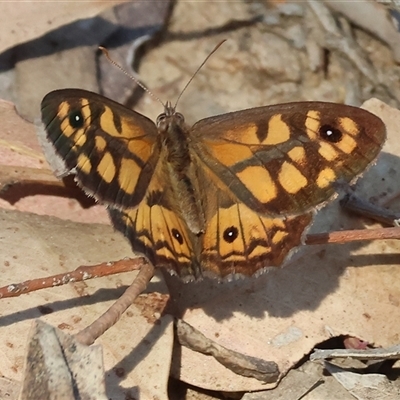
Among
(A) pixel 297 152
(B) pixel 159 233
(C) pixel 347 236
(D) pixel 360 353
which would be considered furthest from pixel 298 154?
(D) pixel 360 353

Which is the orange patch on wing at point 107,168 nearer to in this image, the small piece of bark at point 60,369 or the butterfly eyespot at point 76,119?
the butterfly eyespot at point 76,119

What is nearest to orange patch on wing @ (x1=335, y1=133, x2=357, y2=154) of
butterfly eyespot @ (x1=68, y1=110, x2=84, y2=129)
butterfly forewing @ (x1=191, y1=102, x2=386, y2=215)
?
butterfly forewing @ (x1=191, y1=102, x2=386, y2=215)

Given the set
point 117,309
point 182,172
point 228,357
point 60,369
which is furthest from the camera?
point 182,172

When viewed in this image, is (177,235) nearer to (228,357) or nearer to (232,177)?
(232,177)

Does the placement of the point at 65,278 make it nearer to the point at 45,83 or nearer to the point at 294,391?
the point at 294,391

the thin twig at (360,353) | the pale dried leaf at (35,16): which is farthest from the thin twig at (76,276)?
the pale dried leaf at (35,16)

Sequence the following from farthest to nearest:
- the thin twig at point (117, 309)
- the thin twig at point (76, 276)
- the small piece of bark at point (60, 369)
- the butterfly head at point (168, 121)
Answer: the butterfly head at point (168, 121), the thin twig at point (76, 276), the thin twig at point (117, 309), the small piece of bark at point (60, 369)

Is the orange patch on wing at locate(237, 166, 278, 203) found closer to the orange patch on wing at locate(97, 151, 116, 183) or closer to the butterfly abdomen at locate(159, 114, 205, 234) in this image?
the butterfly abdomen at locate(159, 114, 205, 234)
